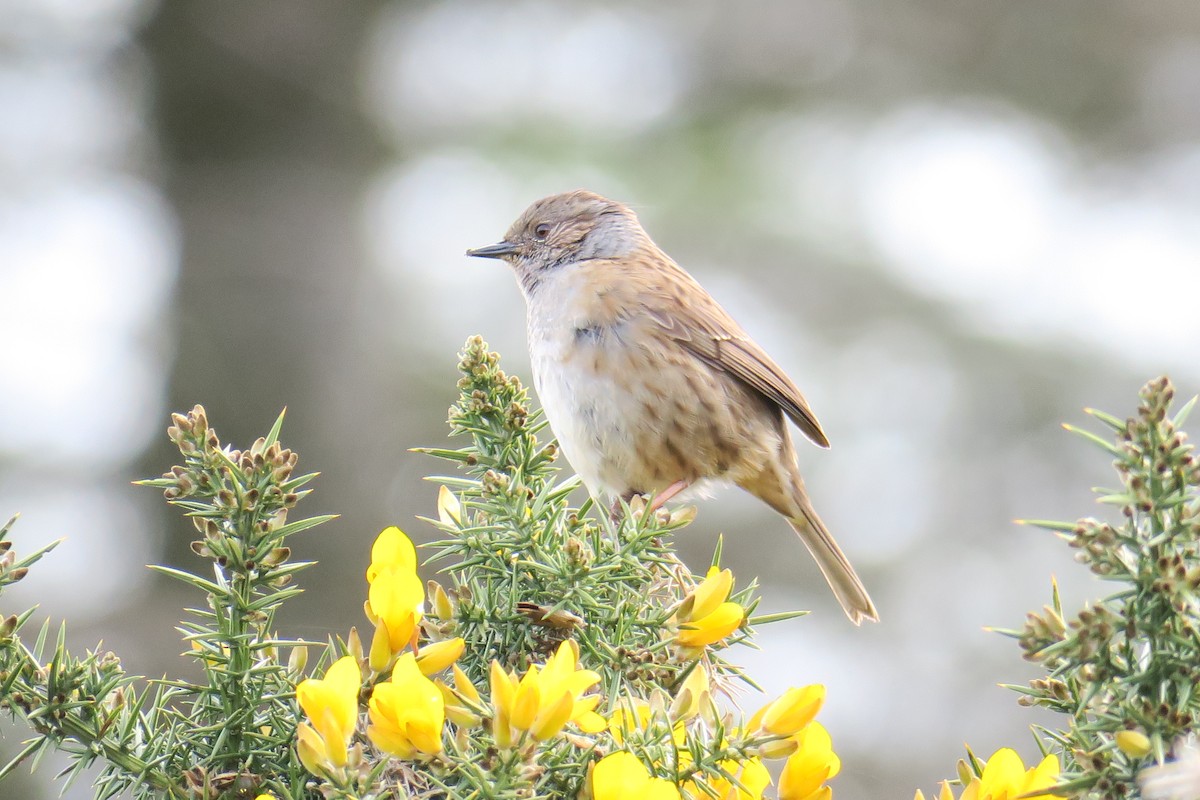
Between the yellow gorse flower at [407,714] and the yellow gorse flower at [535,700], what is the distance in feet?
0.21

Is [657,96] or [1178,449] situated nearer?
[1178,449]

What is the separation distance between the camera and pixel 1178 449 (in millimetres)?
1237

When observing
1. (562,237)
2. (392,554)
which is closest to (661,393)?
(562,237)

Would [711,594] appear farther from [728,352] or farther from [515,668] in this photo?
[728,352]

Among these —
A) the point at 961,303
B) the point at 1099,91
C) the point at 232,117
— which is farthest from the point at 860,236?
the point at 232,117

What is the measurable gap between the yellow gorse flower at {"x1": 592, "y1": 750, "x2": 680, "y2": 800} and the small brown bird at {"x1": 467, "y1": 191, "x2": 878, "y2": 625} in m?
2.59

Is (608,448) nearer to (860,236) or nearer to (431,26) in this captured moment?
(860,236)

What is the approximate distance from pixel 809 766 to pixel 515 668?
0.39 meters

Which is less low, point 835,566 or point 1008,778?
point 835,566

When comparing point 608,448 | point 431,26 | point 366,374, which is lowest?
point 608,448

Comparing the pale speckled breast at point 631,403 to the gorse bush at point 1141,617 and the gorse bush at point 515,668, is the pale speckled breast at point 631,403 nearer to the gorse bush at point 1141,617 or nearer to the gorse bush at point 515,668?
the gorse bush at point 515,668

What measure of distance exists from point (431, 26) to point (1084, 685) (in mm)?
8416

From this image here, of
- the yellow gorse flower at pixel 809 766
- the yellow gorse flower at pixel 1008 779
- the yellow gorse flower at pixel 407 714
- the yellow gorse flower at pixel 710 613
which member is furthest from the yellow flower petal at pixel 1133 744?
the yellow gorse flower at pixel 407 714

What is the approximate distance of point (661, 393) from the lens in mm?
4121
